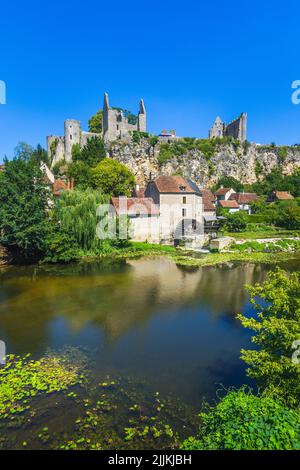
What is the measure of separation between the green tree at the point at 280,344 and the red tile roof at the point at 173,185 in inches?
1108

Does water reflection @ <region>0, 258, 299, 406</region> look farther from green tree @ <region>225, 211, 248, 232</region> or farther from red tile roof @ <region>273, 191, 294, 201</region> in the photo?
red tile roof @ <region>273, 191, 294, 201</region>

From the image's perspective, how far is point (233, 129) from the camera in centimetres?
7306

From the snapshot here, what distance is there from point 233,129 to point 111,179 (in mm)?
44138

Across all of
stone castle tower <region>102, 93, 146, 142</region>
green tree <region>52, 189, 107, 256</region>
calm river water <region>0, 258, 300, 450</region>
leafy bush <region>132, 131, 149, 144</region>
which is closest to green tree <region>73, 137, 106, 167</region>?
stone castle tower <region>102, 93, 146, 142</region>

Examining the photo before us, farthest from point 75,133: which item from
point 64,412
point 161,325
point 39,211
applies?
point 64,412

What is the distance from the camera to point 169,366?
10.8 meters

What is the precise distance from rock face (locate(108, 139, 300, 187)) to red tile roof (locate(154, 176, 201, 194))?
2252 centimetres

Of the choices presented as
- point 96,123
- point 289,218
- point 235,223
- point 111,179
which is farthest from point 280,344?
point 96,123

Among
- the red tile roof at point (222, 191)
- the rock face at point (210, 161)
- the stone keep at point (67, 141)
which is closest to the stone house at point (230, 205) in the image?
the red tile roof at point (222, 191)

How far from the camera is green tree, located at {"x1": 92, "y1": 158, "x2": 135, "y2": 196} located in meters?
43.3

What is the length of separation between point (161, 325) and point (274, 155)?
220ft
